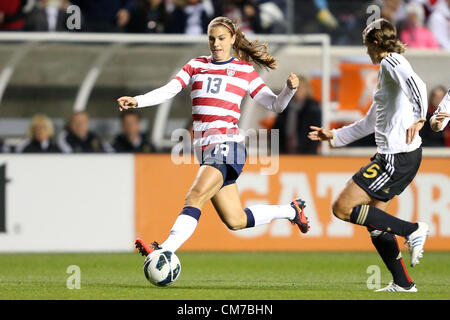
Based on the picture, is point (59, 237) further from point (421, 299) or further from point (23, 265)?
point (421, 299)

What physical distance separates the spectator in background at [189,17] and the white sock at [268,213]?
5.83 meters

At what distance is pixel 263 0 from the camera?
47.2 ft

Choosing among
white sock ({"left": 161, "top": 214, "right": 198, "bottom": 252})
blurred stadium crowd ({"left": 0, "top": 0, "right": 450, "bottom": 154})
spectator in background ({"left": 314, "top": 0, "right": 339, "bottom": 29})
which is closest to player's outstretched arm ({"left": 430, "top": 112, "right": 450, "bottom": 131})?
white sock ({"left": 161, "top": 214, "right": 198, "bottom": 252})

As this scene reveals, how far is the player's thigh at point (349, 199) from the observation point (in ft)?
24.9

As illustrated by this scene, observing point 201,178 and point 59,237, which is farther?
point 59,237

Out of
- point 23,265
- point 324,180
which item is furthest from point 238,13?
point 23,265

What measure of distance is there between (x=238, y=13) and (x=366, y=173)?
23.5ft

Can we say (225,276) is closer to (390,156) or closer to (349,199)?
(349,199)

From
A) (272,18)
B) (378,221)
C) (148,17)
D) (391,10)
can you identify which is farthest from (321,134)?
(391,10)

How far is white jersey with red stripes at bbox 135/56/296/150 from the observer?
311 inches

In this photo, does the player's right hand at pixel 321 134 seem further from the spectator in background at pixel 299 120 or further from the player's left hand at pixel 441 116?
the spectator in background at pixel 299 120

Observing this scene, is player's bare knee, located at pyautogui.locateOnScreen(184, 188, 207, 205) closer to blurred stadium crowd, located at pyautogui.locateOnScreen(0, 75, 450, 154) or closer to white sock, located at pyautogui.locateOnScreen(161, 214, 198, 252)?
white sock, located at pyautogui.locateOnScreen(161, 214, 198, 252)

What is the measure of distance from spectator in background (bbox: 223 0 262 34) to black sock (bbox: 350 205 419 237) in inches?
267

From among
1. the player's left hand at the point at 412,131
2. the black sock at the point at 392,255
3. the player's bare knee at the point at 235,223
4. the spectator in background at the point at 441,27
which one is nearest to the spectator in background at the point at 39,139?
the player's bare knee at the point at 235,223
